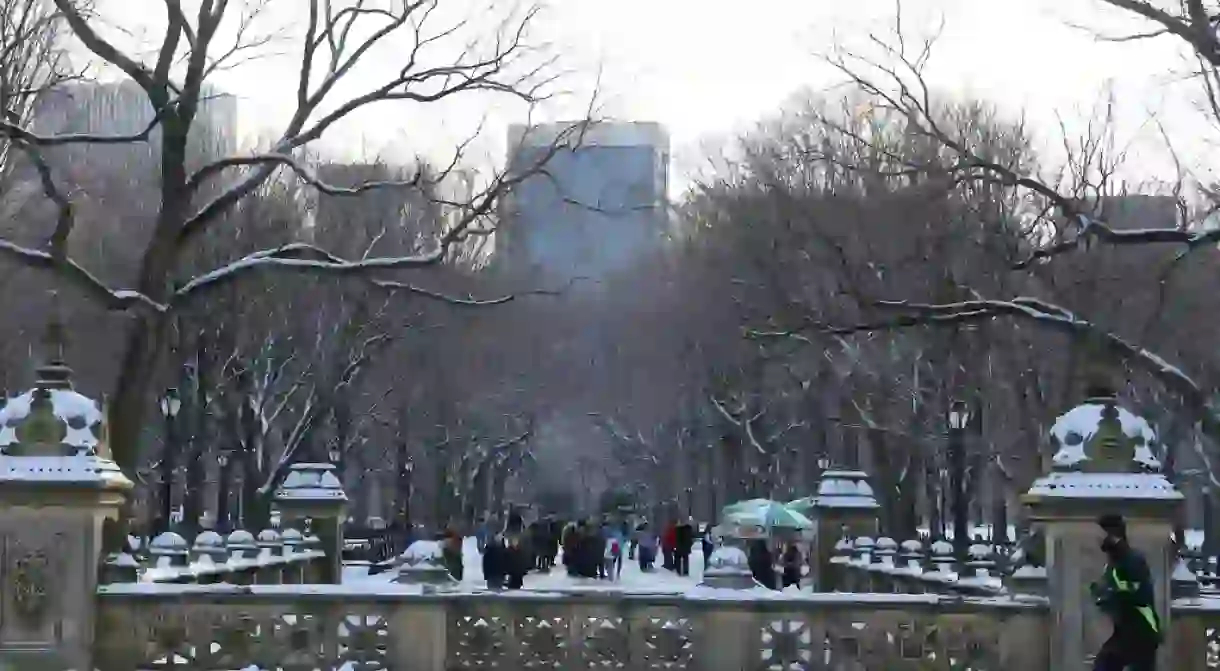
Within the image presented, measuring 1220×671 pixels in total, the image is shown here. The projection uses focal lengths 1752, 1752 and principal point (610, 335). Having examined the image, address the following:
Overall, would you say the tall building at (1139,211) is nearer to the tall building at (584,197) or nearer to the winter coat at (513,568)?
the tall building at (584,197)

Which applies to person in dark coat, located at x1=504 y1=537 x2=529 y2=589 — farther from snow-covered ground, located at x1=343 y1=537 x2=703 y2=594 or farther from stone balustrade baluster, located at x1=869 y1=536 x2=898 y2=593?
stone balustrade baluster, located at x1=869 y1=536 x2=898 y2=593

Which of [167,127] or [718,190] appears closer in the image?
[167,127]

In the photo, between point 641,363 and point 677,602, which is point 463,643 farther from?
point 641,363

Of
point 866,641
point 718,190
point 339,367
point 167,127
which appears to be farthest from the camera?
point 718,190

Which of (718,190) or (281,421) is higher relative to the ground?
(718,190)

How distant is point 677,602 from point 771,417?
4043 cm

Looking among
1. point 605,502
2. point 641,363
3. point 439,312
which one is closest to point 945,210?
point 439,312

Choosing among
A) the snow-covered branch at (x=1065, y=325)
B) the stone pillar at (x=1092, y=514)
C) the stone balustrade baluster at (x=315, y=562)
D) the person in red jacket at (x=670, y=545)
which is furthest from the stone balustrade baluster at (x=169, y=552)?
the person in red jacket at (x=670, y=545)

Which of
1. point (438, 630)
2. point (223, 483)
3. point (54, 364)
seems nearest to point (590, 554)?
point (223, 483)

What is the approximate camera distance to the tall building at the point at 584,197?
23906mm

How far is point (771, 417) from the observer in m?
54.9

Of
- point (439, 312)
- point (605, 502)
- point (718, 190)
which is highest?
point (718, 190)

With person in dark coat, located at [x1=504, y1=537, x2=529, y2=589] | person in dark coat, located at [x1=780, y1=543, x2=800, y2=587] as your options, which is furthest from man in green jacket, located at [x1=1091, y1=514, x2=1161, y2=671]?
person in dark coat, located at [x1=780, y1=543, x2=800, y2=587]

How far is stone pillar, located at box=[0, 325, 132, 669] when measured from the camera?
555 inches
